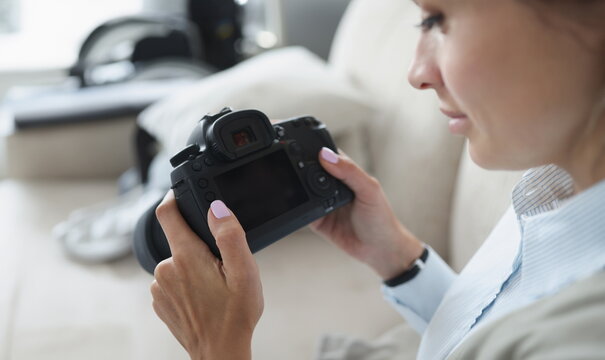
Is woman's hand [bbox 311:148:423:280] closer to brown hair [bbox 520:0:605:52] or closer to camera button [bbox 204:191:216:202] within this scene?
camera button [bbox 204:191:216:202]

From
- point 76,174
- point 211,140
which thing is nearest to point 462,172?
point 211,140

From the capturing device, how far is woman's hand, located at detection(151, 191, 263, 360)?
1.78 feet

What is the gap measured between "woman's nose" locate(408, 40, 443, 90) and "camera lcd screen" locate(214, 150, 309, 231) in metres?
0.21

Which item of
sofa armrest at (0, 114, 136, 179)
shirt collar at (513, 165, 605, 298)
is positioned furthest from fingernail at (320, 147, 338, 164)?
sofa armrest at (0, 114, 136, 179)

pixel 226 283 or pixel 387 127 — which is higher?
pixel 226 283

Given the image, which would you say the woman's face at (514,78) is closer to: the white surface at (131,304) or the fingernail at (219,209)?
the fingernail at (219,209)

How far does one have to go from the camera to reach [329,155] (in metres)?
0.71

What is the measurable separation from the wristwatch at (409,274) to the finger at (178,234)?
255 mm

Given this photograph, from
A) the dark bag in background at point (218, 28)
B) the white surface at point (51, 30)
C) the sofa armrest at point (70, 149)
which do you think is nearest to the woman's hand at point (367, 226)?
the sofa armrest at point (70, 149)

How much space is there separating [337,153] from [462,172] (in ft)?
0.95

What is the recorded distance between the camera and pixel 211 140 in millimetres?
617

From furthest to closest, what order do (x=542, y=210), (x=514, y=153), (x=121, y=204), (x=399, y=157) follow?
1. (x=121, y=204)
2. (x=399, y=157)
3. (x=542, y=210)
4. (x=514, y=153)

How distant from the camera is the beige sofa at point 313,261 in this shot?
0.88 metres

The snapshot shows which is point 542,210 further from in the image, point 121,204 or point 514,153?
point 121,204
